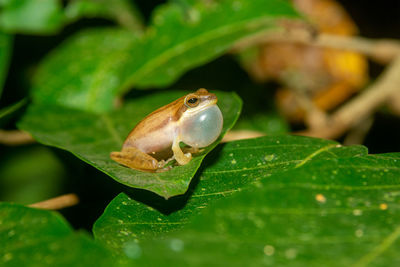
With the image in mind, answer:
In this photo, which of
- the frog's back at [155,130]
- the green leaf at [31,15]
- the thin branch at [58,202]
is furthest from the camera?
the green leaf at [31,15]

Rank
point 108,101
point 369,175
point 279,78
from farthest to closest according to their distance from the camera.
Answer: point 279,78 < point 108,101 < point 369,175

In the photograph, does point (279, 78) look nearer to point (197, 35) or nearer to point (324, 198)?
point (197, 35)

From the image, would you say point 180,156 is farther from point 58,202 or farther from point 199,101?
point 58,202

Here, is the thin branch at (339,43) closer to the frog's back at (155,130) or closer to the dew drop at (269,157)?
the frog's back at (155,130)

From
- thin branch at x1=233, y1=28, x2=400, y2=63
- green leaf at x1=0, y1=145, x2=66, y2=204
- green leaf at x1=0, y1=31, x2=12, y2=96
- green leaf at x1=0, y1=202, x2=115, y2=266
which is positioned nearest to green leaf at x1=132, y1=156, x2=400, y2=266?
green leaf at x1=0, y1=202, x2=115, y2=266

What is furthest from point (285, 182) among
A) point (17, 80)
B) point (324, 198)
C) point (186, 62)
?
point (17, 80)

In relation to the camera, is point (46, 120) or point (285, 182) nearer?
point (285, 182)

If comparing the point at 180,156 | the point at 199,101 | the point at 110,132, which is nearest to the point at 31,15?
the point at 110,132

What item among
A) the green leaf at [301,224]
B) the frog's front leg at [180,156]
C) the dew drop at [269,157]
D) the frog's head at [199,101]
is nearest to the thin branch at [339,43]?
Answer: the frog's head at [199,101]
